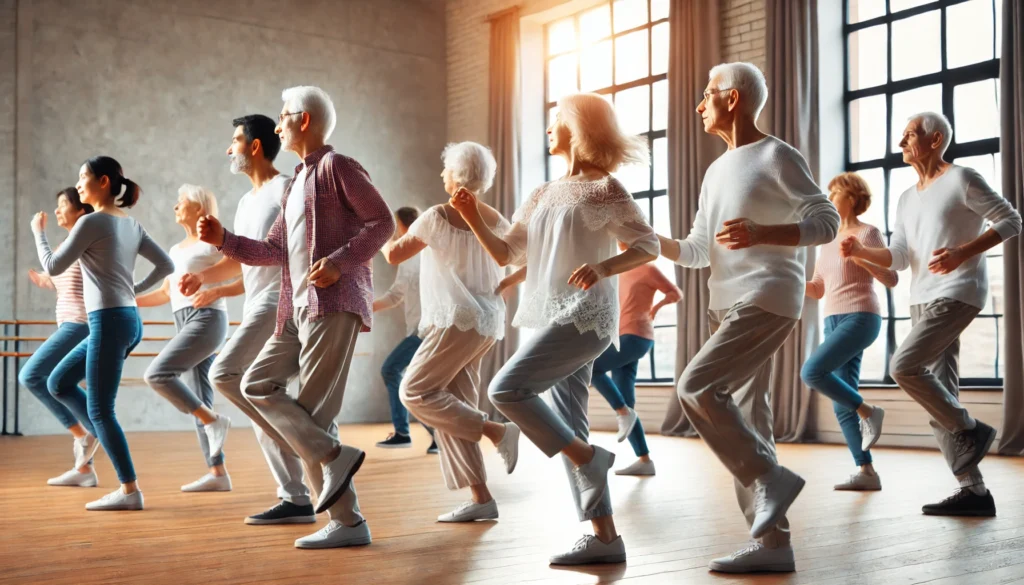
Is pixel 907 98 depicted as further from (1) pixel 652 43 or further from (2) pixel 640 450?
(2) pixel 640 450

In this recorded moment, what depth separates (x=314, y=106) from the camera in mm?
3293

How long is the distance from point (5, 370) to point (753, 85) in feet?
24.8

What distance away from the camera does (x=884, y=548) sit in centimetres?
298

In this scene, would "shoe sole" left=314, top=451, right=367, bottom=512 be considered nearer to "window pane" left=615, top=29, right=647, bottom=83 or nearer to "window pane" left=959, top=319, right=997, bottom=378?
"window pane" left=959, top=319, right=997, bottom=378

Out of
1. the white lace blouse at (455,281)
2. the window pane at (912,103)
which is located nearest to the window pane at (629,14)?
the window pane at (912,103)

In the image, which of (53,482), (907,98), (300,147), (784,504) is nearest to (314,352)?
(300,147)

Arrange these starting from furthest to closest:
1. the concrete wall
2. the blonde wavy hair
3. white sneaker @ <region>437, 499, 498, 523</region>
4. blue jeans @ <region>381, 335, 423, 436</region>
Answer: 1. the concrete wall
2. blue jeans @ <region>381, 335, 423, 436</region>
3. white sneaker @ <region>437, 499, 498, 523</region>
4. the blonde wavy hair

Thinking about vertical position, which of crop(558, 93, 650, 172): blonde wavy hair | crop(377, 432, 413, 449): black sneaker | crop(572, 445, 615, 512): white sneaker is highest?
crop(558, 93, 650, 172): blonde wavy hair

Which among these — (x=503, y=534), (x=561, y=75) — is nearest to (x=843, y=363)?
(x=503, y=534)

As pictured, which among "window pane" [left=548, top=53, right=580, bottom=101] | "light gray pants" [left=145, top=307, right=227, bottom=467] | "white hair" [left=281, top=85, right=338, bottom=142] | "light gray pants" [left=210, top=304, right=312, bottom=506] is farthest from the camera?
"window pane" [left=548, top=53, right=580, bottom=101]

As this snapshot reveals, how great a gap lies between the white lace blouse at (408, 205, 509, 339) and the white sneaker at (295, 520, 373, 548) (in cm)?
89

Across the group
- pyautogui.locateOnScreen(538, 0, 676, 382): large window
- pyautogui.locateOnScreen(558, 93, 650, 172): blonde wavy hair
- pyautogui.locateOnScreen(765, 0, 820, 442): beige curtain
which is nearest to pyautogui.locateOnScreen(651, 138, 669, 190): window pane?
pyautogui.locateOnScreen(538, 0, 676, 382): large window

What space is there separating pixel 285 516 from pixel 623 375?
2.46 metres

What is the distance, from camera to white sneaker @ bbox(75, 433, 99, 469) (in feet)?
15.6
